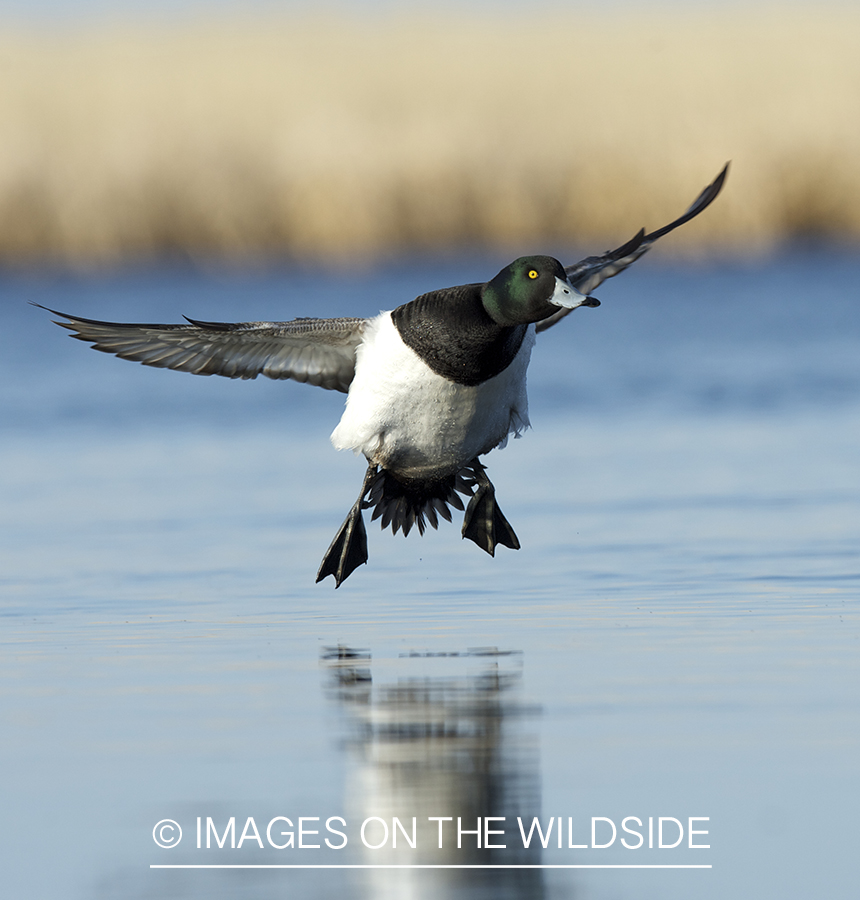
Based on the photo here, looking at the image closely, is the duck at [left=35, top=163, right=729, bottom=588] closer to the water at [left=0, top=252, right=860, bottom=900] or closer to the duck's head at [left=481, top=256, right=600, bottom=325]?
the duck's head at [left=481, top=256, right=600, bottom=325]

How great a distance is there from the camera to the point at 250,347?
26.0 feet

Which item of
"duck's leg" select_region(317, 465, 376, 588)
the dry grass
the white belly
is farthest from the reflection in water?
the dry grass

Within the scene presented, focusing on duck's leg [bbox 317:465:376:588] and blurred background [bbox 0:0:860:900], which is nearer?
blurred background [bbox 0:0:860:900]

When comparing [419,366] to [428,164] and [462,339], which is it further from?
[428,164]

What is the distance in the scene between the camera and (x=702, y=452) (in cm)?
1059

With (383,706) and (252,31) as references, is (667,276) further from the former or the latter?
(252,31)

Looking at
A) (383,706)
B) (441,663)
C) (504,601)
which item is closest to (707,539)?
(504,601)

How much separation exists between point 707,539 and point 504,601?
1.41m

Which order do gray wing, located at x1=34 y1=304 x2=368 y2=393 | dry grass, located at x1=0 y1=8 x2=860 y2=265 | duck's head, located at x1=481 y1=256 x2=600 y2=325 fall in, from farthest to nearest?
dry grass, located at x1=0 y1=8 x2=860 y2=265 < gray wing, located at x1=34 y1=304 x2=368 y2=393 < duck's head, located at x1=481 y1=256 x2=600 y2=325

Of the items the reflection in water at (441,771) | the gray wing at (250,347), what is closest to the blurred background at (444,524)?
the reflection in water at (441,771)

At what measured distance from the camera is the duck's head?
6.91 m

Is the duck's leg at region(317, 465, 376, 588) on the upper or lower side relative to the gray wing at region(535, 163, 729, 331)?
lower

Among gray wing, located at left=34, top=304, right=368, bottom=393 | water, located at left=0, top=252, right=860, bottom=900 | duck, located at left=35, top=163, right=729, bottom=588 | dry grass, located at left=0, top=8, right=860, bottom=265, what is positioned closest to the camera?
water, located at left=0, top=252, right=860, bottom=900

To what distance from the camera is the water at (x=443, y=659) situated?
12.7ft
